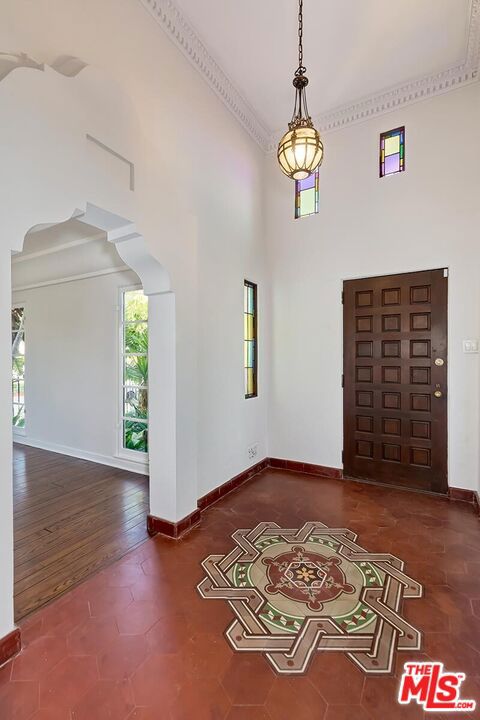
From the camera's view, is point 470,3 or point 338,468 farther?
point 338,468

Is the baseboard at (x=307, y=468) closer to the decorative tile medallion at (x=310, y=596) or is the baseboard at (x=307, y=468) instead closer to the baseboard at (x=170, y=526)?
the decorative tile medallion at (x=310, y=596)

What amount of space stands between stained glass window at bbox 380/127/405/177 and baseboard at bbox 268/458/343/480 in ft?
11.4

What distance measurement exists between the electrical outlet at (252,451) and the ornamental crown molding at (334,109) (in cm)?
379

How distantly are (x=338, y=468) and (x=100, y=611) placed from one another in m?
2.87

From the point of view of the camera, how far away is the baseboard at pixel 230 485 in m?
3.21

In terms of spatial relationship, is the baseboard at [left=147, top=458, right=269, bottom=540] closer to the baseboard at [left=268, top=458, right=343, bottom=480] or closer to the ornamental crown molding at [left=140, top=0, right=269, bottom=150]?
the baseboard at [left=268, top=458, right=343, bottom=480]

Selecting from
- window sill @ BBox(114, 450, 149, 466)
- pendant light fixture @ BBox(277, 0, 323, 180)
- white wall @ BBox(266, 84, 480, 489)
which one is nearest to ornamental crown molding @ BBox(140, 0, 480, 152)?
white wall @ BBox(266, 84, 480, 489)

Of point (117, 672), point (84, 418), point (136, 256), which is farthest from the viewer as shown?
point (84, 418)

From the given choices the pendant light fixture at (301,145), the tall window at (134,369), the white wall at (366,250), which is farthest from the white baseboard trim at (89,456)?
the pendant light fixture at (301,145)

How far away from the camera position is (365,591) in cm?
206

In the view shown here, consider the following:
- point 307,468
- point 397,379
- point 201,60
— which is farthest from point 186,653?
point 201,60

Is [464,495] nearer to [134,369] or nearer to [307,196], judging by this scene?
[307,196]

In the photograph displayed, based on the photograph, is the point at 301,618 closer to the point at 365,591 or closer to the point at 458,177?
the point at 365,591

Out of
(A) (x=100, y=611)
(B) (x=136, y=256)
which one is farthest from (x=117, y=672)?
(B) (x=136, y=256)
